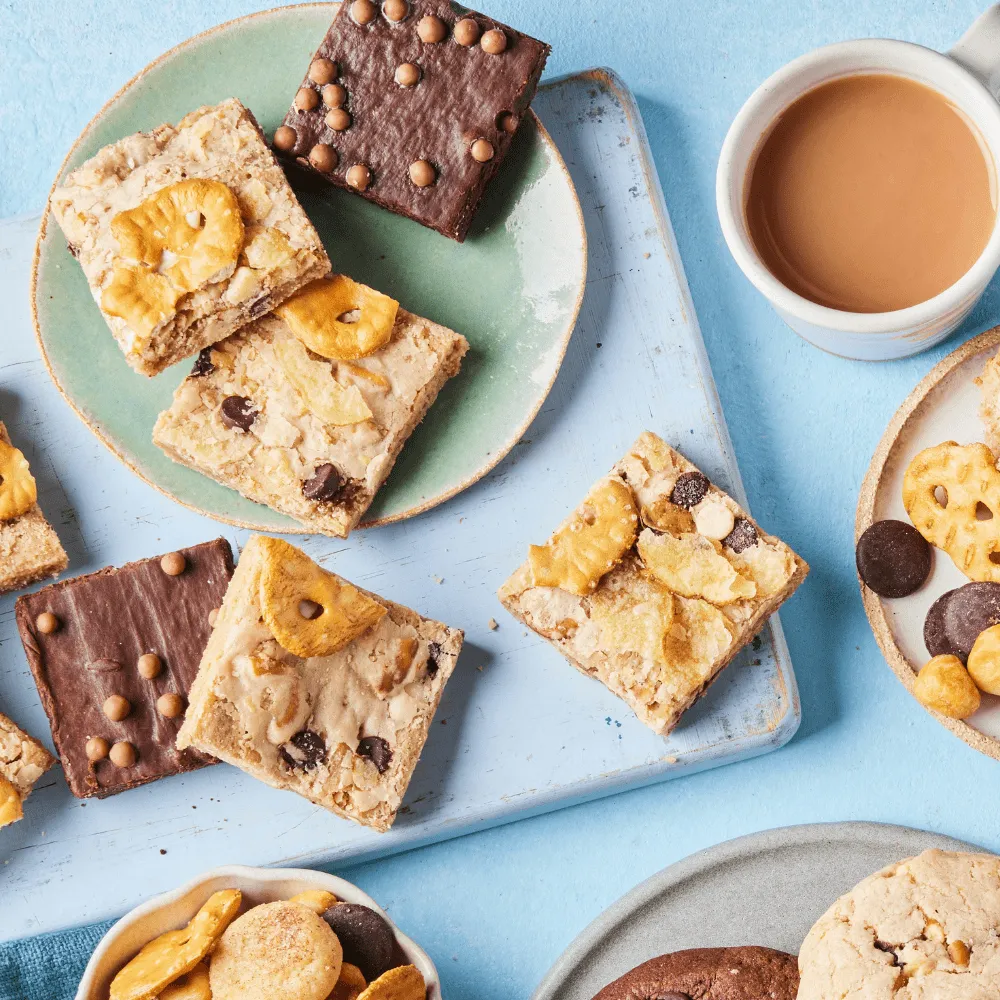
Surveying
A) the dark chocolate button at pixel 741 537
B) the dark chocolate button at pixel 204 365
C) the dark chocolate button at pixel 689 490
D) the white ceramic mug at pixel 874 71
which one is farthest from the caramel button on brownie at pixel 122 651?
the white ceramic mug at pixel 874 71

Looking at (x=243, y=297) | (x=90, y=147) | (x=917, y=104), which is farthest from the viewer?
(x=90, y=147)

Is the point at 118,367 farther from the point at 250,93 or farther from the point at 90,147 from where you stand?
the point at 250,93

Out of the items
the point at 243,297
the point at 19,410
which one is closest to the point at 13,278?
the point at 19,410

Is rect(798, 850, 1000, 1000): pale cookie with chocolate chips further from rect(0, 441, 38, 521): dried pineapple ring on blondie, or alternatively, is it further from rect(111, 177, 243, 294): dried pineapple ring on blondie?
rect(0, 441, 38, 521): dried pineapple ring on blondie

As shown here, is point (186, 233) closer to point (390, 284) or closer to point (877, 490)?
point (390, 284)

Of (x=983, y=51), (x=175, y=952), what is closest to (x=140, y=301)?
(x=175, y=952)

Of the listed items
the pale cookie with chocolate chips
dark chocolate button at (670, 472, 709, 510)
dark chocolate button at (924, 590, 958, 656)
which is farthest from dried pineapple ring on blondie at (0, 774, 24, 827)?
dark chocolate button at (924, 590, 958, 656)
